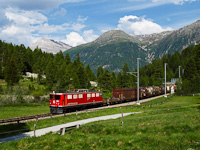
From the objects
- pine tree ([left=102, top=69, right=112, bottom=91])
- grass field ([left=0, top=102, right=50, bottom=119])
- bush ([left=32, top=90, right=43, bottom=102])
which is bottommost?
grass field ([left=0, top=102, right=50, bottom=119])

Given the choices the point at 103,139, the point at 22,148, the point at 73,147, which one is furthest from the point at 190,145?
the point at 22,148

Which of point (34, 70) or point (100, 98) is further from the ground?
point (34, 70)

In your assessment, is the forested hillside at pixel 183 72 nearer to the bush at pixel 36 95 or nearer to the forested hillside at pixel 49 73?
the forested hillside at pixel 49 73

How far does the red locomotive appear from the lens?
34.9 metres

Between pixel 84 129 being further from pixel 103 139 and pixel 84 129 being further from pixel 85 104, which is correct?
pixel 85 104

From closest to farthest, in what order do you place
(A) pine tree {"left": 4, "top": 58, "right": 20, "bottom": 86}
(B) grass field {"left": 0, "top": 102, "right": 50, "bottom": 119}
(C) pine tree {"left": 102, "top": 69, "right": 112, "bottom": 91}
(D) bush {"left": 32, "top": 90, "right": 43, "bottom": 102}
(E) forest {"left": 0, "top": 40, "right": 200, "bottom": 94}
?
(B) grass field {"left": 0, "top": 102, "right": 50, "bottom": 119} → (D) bush {"left": 32, "top": 90, "right": 43, "bottom": 102} → (A) pine tree {"left": 4, "top": 58, "right": 20, "bottom": 86} → (E) forest {"left": 0, "top": 40, "right": 200, "bottom": 94} → (C) pine tree {"left": 102, "top": 69, "right": 112, "bottom": 91}

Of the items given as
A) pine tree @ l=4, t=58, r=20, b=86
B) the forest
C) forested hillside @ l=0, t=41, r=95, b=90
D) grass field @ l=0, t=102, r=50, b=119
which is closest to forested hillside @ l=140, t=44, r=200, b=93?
the forest

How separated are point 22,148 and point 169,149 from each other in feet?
27.1

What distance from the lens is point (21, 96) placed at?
55031 mm

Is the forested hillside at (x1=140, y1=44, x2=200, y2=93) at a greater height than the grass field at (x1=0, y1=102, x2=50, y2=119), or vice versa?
the forested hillside at (x1=140, y1=44, x2=200, y2=93)

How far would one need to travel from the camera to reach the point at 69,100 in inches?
1414

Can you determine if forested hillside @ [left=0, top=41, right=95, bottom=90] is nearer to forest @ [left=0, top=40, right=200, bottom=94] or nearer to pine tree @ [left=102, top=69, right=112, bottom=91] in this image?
forest @ [left=0, top=40, right=200, bottom=94]

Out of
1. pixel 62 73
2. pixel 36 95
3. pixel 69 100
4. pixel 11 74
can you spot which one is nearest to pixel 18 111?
pixel 69 100

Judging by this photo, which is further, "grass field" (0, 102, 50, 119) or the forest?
the forest
